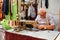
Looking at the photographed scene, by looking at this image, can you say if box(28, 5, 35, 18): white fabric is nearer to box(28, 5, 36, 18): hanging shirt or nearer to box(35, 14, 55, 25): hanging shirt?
box(28, 5, 36, 18): hanging shirt

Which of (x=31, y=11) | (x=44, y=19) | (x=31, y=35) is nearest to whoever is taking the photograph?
(x=31, y=35)

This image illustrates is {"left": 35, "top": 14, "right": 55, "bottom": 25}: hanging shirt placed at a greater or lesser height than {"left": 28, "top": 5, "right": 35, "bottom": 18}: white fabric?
lesser

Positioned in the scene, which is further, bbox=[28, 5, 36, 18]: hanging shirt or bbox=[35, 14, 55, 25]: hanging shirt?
bbox=[28, 5, 36, 18]: hanging shirt

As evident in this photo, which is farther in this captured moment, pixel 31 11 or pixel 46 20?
pixel 31 11

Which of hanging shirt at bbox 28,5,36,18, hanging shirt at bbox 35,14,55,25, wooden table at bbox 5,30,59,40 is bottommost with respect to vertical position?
wooden table at bbox 5,30,59,40

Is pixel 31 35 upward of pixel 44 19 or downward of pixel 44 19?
downward

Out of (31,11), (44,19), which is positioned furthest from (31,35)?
(31,11)

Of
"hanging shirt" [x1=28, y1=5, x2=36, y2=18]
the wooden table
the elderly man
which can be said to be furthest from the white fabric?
the wooden table

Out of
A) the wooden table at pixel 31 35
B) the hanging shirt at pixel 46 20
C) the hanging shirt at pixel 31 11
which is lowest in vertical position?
the wooden table at pixel 31 35

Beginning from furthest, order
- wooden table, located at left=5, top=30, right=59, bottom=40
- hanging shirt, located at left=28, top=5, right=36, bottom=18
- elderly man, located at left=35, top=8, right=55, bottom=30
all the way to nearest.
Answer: hanging shirt, located at left=28, top=5, right=36, bottom=18 < elderly man, located at left=35, top=8, right=55, bottom=30 < wooden table, located at left=5, top=30, right=59, bottom=40

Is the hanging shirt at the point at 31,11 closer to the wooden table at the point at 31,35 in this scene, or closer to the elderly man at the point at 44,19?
the elderly man at the point at 44,19

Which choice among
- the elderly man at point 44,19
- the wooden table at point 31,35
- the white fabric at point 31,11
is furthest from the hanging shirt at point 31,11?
the wooden table at point 31,35

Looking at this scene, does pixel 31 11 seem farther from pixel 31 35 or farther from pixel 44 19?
pixel 31 35

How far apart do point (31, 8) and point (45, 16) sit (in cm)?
59
